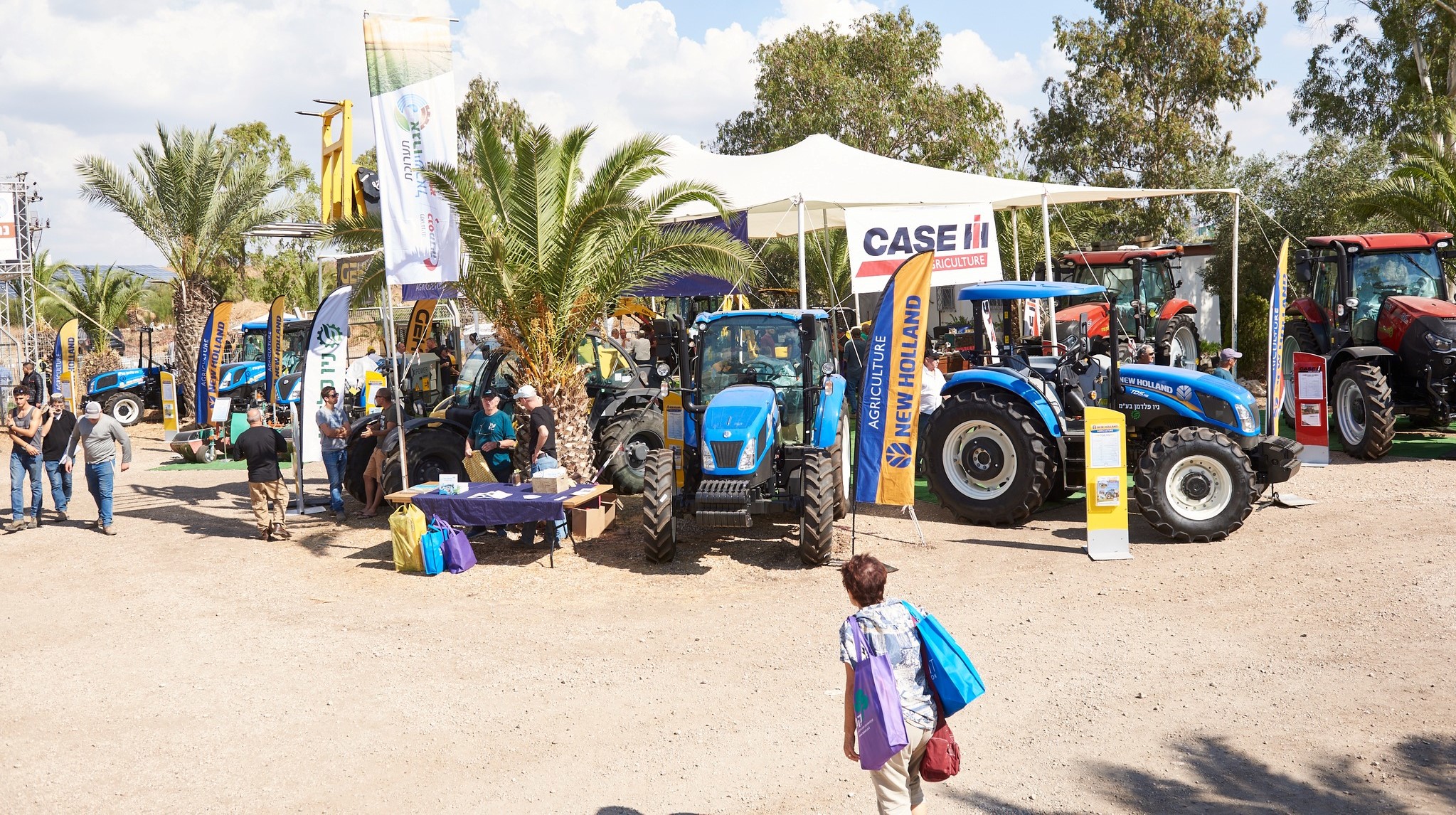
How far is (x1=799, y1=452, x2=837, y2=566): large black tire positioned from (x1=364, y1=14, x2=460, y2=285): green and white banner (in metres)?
3.94

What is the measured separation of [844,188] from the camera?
1405cm

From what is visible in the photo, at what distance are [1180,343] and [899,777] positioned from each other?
541 inches

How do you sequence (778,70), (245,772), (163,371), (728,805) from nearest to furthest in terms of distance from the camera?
(728,805) < (245,772) < (163,371) < (778,70)

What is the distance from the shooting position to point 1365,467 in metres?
10.8

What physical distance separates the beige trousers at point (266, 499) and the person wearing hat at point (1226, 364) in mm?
8778

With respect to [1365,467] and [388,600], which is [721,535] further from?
[1365,467]

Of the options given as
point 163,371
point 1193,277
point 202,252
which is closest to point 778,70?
point 1193,277

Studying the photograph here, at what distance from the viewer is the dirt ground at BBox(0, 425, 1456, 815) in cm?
471

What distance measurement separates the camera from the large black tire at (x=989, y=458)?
9.04 metres

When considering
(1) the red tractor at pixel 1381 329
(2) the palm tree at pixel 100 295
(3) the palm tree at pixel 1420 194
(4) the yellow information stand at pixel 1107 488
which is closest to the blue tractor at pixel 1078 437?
(4) the yellow information stand at pixel 1107 488

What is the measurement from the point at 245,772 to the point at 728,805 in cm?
237

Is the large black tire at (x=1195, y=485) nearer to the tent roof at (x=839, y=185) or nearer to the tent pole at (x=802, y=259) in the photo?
the tent pole at (x=802, y=259)

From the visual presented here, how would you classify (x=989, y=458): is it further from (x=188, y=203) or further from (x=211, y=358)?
(x=188, y=203)

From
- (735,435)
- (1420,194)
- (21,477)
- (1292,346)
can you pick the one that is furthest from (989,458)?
(1420,194)
